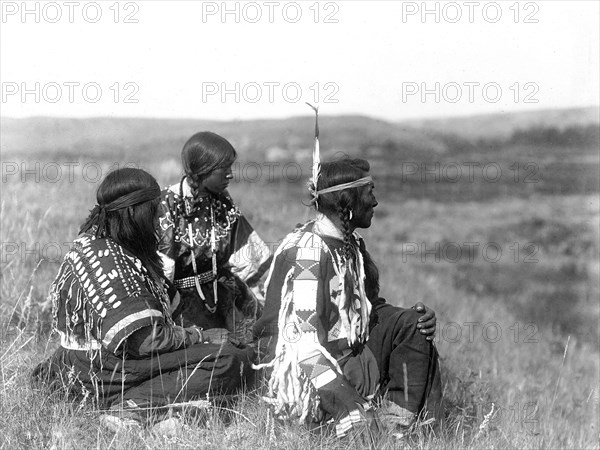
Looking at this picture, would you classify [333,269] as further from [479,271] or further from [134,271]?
[479,271]

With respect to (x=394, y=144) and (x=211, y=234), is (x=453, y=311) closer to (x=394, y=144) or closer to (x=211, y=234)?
(x=211, y=234)

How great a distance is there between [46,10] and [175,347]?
3.71 meters

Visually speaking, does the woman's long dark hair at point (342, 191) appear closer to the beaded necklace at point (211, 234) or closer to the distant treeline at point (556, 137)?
the beaded necklace at point (211, 234)

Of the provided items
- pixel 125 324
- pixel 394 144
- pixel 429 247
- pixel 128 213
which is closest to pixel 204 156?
pixel 128 213

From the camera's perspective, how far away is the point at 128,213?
12.0 ft

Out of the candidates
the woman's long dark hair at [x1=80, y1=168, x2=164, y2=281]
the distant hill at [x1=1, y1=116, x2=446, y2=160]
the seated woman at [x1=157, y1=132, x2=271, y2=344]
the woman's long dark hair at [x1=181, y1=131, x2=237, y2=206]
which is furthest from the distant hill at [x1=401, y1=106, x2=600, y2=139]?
the woman's long dark hair at [x1=80, y1=168, x2=164, y2=281]

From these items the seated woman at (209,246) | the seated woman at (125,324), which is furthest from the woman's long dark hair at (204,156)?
the seated woman at (125,324)

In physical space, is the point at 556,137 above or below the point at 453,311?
above

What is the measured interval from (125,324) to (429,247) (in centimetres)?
1095

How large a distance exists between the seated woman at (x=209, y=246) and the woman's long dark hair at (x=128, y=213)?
1042 mm

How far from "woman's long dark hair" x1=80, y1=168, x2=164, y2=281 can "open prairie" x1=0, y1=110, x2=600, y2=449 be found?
0.75 meters

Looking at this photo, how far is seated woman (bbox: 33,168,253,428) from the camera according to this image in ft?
11.6

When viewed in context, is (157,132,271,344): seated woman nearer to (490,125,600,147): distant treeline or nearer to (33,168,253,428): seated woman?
(33,168,253,428): seated woman

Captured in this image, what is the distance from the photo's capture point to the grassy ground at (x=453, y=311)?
3.65 m
